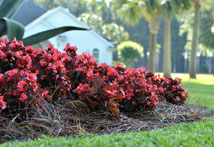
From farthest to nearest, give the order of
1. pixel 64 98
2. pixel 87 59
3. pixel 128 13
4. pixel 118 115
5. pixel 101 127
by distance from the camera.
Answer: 1. pixel 128 13
2. pixel 87 59
3. pixel 64 98
4. pixel 118 115
5. pixel 101 127

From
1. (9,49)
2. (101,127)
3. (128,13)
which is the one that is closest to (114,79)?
(101,127)

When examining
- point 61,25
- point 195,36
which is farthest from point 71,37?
point 195,36

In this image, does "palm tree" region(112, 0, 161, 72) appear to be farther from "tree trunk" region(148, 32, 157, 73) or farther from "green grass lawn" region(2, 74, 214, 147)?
"green grass lawn" region(2, 74, 214, 147)

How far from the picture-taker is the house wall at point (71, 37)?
63.7ft

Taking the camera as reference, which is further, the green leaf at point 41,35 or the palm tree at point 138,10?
the palm tree at point 138,10

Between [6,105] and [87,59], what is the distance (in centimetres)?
146

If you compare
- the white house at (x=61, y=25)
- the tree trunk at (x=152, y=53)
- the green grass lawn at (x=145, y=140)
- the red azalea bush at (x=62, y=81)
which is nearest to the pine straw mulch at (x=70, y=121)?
the red azalea bush at (x=62, y=81)

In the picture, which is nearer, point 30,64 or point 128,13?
point 30,64

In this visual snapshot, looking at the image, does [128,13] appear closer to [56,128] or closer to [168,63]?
[168,63]

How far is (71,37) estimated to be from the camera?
2188 cm

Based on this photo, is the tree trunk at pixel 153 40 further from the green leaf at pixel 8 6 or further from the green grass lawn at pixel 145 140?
the green grass lawn at pixel 145 140

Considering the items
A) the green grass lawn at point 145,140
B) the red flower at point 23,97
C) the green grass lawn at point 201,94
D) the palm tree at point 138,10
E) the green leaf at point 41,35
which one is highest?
the palm tree at point 138,10

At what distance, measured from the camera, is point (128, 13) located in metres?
19.2

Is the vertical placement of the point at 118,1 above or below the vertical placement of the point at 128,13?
above
